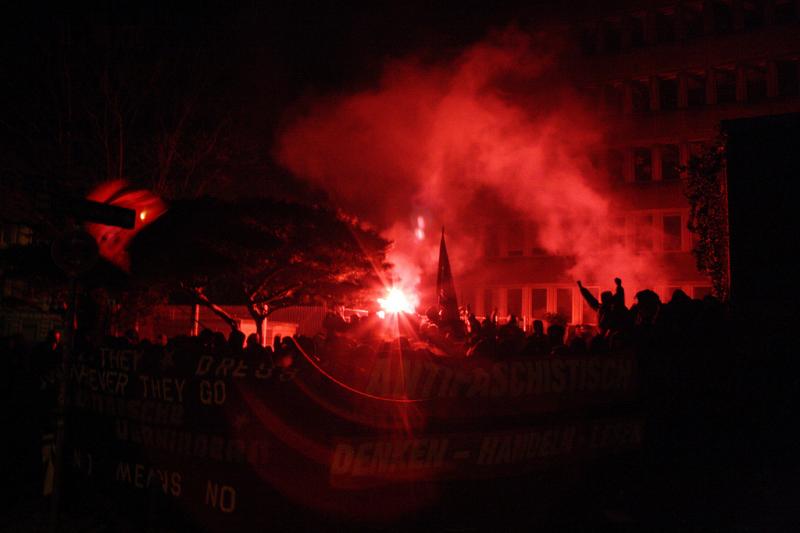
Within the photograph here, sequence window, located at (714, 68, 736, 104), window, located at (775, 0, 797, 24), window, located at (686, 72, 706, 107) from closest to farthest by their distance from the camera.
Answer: window, located at (775, 0, 797, 24), window, located at (714, 68, 736, 104), window, located at (686, 72, 706, 107)

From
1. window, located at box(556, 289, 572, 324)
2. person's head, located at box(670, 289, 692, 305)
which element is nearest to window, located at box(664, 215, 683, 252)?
window, located at box(556, 289, 572, 324)

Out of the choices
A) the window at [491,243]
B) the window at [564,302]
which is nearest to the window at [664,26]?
the window at [491,243]

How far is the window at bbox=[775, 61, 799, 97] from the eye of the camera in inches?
1029

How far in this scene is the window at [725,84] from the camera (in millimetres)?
27469

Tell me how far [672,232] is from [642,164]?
3293 mm

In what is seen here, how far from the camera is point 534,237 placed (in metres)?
29.9

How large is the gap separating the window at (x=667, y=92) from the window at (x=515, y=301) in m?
9.75

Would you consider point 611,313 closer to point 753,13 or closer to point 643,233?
point 643,233

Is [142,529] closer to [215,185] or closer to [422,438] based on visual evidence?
[422,438]

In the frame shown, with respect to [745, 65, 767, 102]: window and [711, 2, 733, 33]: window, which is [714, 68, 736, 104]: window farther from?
[711, 2, 733, 33]: window

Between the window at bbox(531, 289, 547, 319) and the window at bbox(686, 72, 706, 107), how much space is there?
9.67 meters

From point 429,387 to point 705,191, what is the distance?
23.3 feet

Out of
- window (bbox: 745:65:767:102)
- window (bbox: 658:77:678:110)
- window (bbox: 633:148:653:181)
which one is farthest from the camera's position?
window (bbox: 633:148:653:181)

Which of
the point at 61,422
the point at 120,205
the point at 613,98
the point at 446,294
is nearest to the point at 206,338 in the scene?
the point at 120,205
